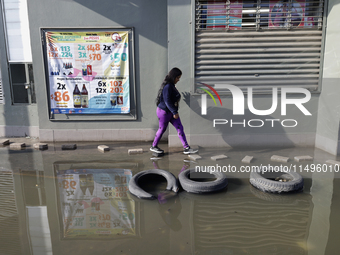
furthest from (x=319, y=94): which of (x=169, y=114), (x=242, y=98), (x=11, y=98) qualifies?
(x=11, y=98)

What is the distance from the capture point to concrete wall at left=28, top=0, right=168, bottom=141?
7.46 m

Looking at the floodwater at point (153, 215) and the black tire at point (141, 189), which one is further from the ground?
the black tire at point (141, 189)

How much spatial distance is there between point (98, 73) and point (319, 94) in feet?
20.1

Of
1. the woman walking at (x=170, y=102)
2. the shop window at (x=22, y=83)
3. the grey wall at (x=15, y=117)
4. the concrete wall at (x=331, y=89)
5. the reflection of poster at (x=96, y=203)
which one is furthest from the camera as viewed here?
the grey wall at (x=15, y=117)

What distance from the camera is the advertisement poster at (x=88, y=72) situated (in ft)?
25.0

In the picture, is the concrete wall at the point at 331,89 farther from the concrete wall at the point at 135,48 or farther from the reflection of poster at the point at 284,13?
the concrete wall at the point at 135,48

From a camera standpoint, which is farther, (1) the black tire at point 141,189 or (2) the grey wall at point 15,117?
(2) the grey wall at point 15,117

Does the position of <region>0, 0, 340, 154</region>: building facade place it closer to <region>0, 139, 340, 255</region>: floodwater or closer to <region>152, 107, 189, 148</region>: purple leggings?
<region>152, 107, 189, 148</region>: purple leggings

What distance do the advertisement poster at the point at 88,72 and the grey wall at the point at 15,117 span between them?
3.77 feet

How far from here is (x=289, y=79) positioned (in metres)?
7.15

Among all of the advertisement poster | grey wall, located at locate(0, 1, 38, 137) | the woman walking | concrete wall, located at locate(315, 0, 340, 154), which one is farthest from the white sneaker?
grey wall, located at locate(0, 1, 38, 137)

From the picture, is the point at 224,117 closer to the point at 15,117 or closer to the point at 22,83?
the point at 22,83

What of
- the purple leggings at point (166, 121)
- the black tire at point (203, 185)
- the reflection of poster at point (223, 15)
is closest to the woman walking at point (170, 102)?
the purple leggings at point (166, 121)

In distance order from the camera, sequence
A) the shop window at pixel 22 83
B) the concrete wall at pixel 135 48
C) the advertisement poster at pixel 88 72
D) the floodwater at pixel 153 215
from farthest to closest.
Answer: the shop window at pixel 22 83
the advertisement poster at pixel 88 72
the concrete wall at pixel 135 48
the floodwater at pixel 153 215
